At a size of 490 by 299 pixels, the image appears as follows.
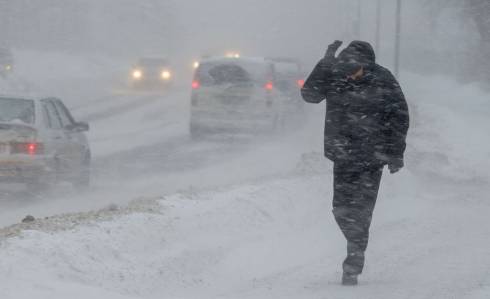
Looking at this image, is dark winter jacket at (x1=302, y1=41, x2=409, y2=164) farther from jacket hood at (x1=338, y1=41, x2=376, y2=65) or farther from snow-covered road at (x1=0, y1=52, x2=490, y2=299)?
snow-covered road at (x1=0, y1=52, x2=490, y2=299)

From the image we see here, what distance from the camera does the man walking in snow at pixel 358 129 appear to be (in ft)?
24.7

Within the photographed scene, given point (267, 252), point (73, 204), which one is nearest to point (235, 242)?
point (267, 252)

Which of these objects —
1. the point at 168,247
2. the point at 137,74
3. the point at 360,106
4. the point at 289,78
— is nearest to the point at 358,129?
the point at 360,106

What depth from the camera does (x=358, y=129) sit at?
25.0 ft

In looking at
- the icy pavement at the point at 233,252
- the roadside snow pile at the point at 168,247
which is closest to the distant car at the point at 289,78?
the icy pavement at the point at 233,252

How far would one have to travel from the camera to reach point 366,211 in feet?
25.0

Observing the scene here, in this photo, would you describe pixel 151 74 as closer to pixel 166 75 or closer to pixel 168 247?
pixel 166 75

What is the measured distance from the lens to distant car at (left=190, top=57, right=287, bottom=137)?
22.4 meters

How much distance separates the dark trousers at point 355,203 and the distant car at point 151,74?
4110 centimetres

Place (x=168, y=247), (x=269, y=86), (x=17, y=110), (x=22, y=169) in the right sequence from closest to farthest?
(x=168, y=247), (x=22, y=169), (x=17, y=110), (x=269, y=86)

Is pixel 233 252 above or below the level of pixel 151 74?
above

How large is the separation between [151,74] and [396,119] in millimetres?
42016

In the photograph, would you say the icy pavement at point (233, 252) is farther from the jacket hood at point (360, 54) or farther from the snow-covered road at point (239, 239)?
the jacket hood at point (360, 54)

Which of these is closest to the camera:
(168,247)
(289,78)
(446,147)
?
(168,247)
